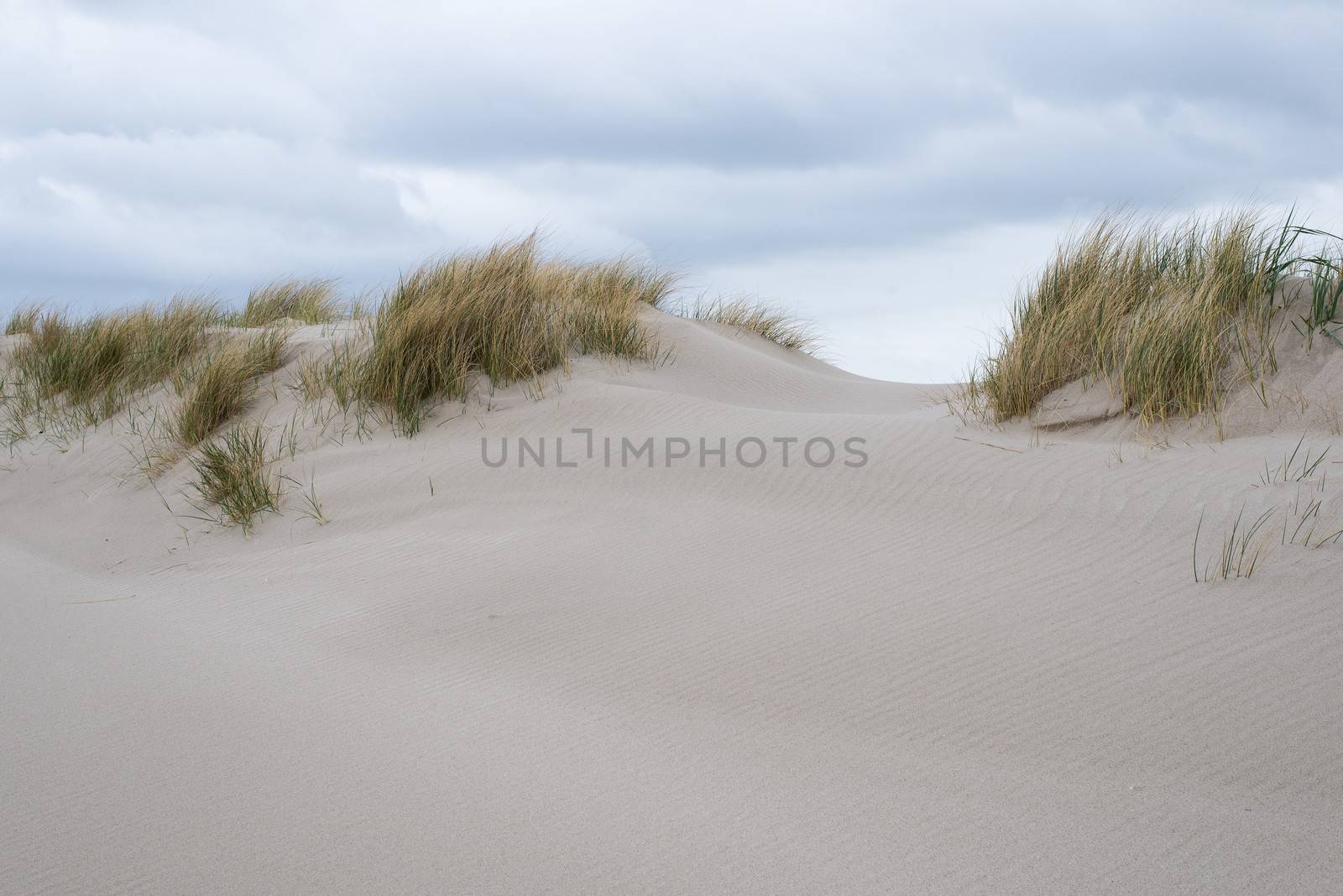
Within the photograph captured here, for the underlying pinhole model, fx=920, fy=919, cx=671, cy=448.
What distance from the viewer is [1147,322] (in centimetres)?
478

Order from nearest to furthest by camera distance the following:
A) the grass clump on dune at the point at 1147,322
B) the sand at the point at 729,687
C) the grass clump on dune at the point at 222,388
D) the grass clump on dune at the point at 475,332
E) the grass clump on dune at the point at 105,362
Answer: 1. the sand at the point at 729,687
2. the grass clump on dune at the point at 1147,322
3. the grass clump on dune at the point at 475,332
4. the grass clump on dune at the point at 222,388
5. the grass clump on dune at the point at 105,362

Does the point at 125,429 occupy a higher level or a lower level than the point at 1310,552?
higher

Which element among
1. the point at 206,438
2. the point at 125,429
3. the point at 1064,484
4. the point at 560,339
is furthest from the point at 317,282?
the point at 1064,484

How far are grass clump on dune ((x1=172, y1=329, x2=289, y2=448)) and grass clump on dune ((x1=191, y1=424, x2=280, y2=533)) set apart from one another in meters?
0.99

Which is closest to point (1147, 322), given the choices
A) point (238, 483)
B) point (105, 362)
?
point (238, 483)

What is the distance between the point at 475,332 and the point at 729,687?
166 inches

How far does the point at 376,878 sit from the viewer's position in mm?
2021

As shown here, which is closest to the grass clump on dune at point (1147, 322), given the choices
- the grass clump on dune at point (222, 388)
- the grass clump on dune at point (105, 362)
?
the grass clump on dune at point (222, 388)

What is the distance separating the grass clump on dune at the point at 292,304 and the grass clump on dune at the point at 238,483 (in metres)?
5.02

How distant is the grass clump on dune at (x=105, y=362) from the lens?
8172 mm

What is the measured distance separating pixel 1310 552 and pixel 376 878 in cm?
309

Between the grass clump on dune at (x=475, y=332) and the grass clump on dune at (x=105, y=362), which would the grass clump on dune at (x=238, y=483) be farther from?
the grass clump on dune at (x=105, y=362)

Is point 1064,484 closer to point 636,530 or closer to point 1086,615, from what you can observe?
point 1086,615

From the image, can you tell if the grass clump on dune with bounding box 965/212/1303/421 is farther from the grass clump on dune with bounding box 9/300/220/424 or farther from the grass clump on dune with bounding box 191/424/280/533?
the grass clump on dune with bounding box 9/300/220/424
